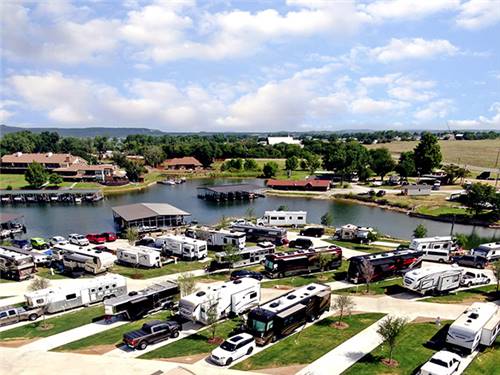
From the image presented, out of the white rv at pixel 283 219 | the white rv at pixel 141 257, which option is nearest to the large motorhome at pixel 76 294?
the white rv at pixel 141 257

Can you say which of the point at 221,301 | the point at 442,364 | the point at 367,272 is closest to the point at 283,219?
the point at 367,272

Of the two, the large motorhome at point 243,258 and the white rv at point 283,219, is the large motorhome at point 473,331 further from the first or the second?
the white rv at point 283,219

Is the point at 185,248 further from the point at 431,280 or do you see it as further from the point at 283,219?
the point at 431,280

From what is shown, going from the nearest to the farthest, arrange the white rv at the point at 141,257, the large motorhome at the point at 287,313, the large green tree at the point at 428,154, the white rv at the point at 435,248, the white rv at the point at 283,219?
the large motorhome at the point at 287,313 → the white rv at the point at 141,257 → the white rv at the point at 435,248 → the white rv at the point at 283,219 → the large green tree at the point at 428,154

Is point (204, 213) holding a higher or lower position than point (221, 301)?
lower

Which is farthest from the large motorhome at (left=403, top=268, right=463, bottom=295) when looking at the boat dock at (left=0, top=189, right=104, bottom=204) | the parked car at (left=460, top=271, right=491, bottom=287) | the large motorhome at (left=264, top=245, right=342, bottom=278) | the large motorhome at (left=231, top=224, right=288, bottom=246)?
the boat dock at (left=0, top=189, right=104, bottom=204)

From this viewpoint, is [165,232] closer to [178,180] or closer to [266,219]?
[266,219]

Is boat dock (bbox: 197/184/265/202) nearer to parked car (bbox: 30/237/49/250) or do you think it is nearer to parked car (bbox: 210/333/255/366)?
parked car (bbox: 30/237/49/250)
